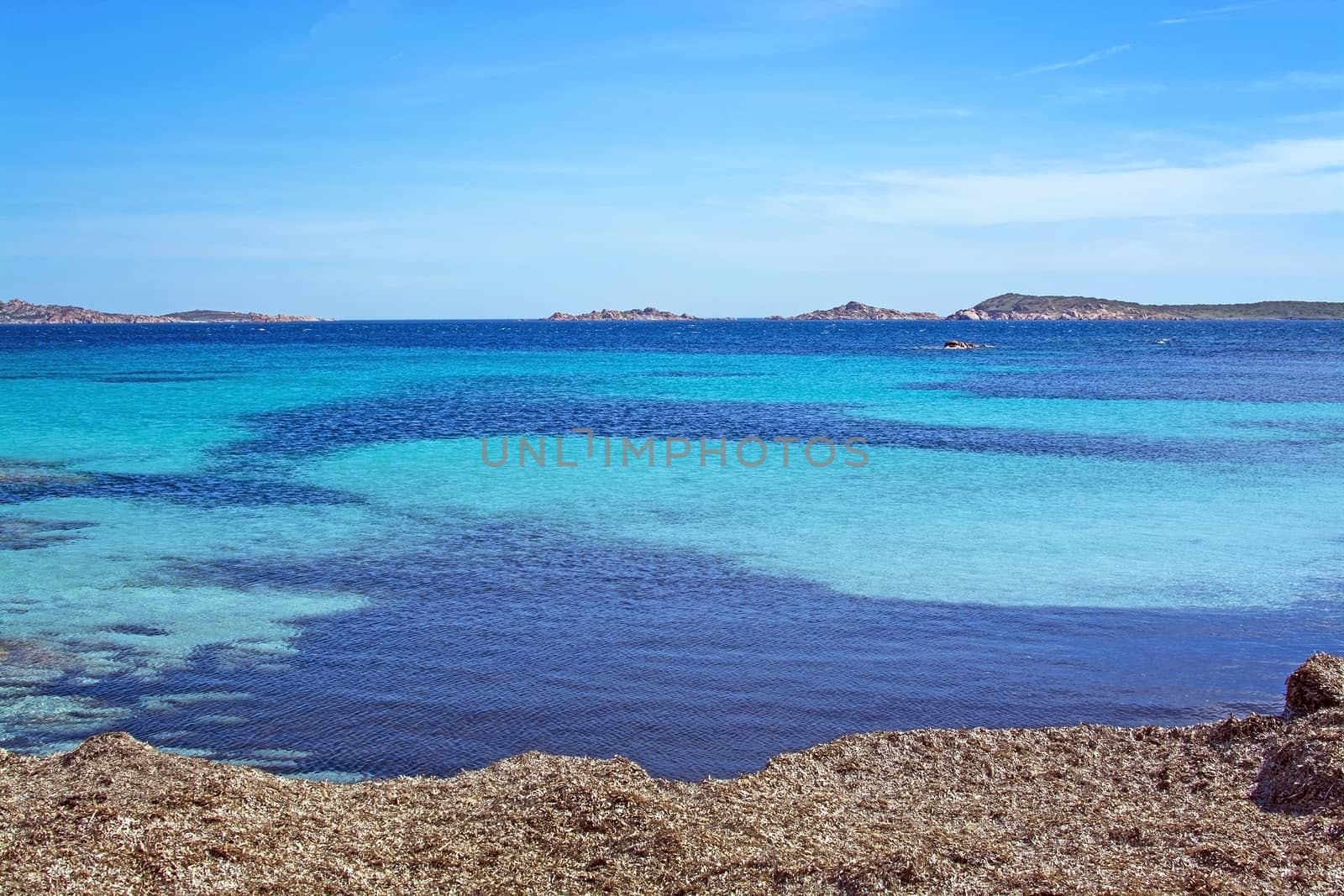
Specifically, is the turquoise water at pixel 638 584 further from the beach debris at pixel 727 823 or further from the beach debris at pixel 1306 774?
the beach debris at pixel 1306 774

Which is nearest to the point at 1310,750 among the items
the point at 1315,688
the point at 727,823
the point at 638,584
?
the point at 1315,688

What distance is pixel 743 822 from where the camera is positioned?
21.1 feet

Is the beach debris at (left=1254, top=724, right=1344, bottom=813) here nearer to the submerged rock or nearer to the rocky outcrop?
the rocky outcrop

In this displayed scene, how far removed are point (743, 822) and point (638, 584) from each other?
22.4 feet

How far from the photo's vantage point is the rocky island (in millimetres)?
5574

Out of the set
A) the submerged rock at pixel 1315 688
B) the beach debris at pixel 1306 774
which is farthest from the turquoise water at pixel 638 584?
the beach debris at pixel 1306 774

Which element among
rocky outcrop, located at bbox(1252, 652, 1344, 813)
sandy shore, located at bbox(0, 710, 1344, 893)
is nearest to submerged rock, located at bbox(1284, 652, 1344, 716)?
rocky outcrop, located at bbox(1252, 652, 1344, 813)

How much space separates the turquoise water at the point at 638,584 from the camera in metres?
9.10

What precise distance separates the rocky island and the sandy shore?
0.06 ft

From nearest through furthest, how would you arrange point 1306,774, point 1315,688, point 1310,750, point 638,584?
point 1306,774
point 1310,750
point 1315,688
point 638,584

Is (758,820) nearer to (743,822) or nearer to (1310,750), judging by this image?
(743,822)

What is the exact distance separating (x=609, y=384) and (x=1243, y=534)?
37256 mm

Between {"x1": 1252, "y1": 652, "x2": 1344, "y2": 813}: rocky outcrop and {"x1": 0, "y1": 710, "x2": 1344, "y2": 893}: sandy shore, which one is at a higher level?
{"x1": 1252, "y1": 652, "x2": 1344, "y2": 813}: rocky outcrop

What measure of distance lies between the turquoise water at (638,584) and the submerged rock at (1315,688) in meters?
0.86
